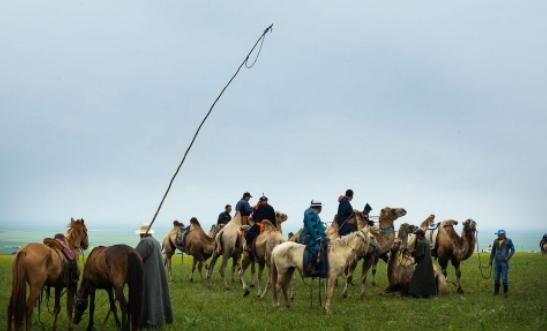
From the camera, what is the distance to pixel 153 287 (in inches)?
499

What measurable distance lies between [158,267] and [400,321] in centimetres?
538

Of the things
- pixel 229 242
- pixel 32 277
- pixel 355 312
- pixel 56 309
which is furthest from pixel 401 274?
pixel 32 277

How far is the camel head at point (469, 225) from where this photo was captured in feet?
66.6

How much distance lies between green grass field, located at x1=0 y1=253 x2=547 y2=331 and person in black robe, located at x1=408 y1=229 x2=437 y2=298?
1.47ft

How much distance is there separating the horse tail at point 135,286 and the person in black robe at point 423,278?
9335 mm

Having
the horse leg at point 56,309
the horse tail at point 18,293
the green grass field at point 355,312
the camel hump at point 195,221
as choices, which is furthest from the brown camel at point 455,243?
the horse tail at point 18,293

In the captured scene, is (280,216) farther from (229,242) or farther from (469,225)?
(469,225)

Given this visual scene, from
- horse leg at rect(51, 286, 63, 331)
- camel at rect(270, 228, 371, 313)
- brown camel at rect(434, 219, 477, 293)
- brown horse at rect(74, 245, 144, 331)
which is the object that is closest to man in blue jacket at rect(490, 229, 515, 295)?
brown camel at rect(434, 219, 477, 293)

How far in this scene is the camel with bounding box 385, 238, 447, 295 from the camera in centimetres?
1884

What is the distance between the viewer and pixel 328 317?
1413 centimetres

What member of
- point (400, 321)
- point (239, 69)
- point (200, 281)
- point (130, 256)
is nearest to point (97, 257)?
point (130, 256)

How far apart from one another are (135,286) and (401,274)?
9766 mm

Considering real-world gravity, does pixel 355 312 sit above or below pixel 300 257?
below

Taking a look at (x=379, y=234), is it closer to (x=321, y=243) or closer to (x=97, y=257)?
(x=321, y=243)
